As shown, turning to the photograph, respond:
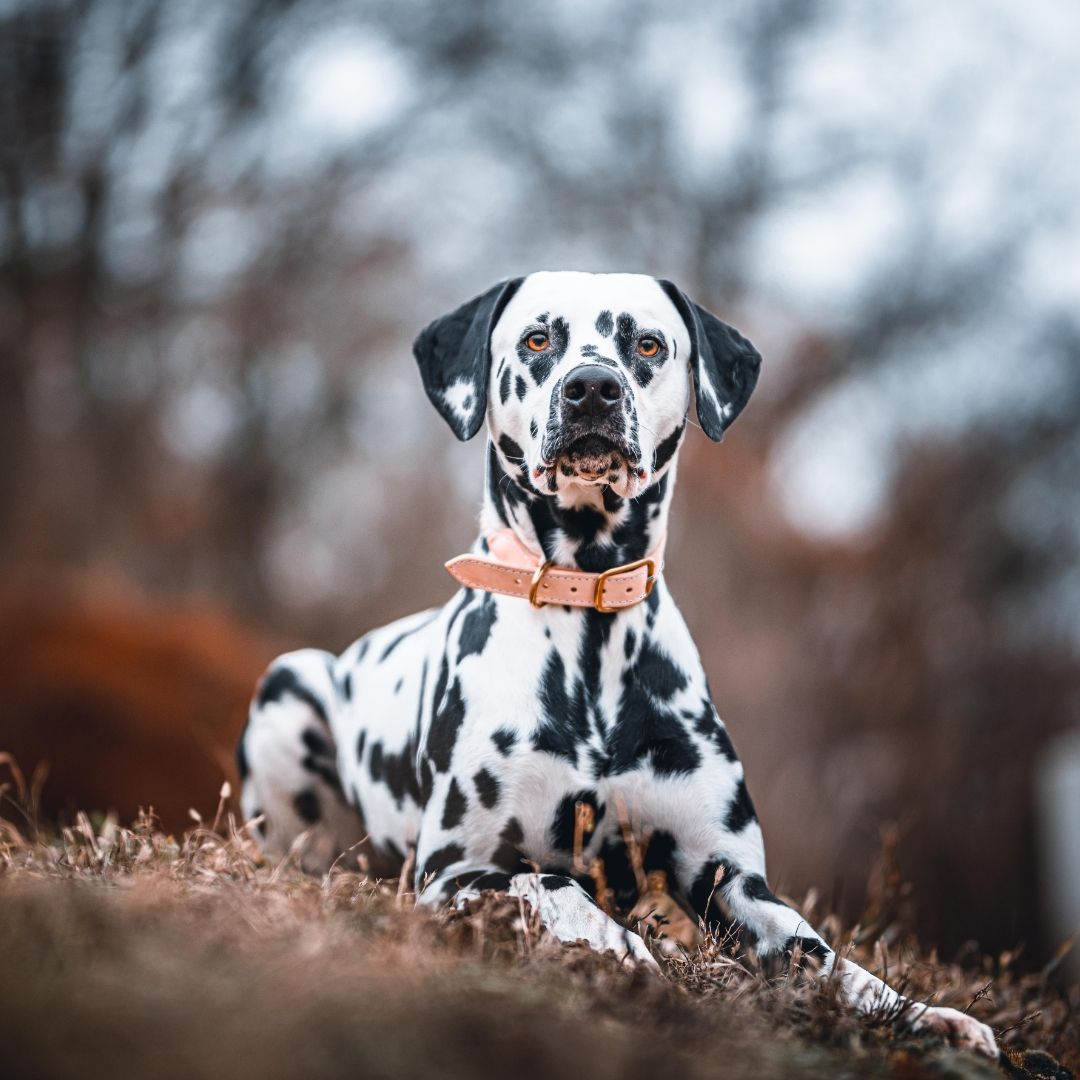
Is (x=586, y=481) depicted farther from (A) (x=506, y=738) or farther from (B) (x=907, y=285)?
(B) (x=907, y=285)

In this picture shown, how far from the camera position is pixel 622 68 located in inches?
632

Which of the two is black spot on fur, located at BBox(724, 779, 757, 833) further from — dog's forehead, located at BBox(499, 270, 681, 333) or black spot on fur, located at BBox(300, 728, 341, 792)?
black spot on fur, located at BBox(300, 728, 341, 792)

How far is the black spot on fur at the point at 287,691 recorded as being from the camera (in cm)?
469

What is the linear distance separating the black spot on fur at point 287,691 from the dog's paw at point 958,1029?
2.67 meters

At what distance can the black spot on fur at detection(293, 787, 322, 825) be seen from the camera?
4613mm

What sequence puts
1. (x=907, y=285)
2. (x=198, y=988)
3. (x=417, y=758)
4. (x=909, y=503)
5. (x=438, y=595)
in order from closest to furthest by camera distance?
(x=198, y=988), (x=417, y=758), (x=909, y=503), (x=907, y=285), (x=438, y=595)

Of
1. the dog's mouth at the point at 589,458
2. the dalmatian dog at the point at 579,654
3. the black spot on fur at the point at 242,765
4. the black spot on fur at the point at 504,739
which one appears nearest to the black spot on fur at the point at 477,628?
the dalmatian dog at the point at 579,654

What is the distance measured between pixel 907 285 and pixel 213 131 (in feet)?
31.4

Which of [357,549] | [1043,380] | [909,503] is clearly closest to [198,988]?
[909,503]

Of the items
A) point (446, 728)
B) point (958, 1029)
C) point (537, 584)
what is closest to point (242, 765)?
point (446, 728)

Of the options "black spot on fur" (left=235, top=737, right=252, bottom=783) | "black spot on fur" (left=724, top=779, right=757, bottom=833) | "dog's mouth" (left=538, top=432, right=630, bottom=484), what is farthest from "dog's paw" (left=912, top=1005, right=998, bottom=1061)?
"black spot on fur" (left=235, top=737, right=252, bottom=783)

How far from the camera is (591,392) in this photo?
323 centimetres

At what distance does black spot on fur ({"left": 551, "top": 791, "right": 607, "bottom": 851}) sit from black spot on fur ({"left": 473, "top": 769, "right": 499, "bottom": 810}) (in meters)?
0.17

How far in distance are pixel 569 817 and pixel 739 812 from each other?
50cm
